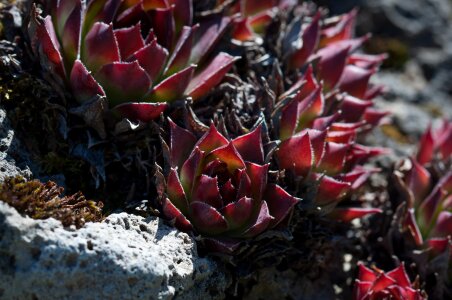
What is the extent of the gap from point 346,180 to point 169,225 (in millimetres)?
1021

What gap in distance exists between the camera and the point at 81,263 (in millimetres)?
2225

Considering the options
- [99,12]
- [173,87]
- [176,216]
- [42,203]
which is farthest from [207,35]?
[42,203]

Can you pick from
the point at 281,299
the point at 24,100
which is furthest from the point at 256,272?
the point at 24,100

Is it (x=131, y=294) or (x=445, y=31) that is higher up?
(x=131, y=294)

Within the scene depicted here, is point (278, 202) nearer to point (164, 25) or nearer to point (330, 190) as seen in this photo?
point (330, 190)

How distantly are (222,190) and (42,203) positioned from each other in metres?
0.78

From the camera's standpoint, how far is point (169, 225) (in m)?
2.62

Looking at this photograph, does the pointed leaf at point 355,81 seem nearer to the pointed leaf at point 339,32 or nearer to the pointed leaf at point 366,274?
the pointed leaf at point 339,32

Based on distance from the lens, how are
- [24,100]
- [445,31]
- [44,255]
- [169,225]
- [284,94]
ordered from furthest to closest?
[445,31] → [284,94] → [24,100] → [169,225] → [44,255]

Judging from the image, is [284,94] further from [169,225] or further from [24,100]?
[24,100]

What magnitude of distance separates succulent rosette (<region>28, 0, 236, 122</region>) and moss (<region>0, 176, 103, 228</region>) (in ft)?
1.72

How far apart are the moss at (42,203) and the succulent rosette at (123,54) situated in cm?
53

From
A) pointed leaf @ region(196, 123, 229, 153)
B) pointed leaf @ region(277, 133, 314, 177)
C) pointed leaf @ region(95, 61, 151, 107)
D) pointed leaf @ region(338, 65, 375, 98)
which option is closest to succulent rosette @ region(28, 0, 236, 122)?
pointed leaf @ region(95, 61, 151, 107)

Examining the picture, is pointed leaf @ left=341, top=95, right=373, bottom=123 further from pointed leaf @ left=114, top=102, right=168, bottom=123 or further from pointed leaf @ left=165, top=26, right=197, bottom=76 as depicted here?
pointed leaf @ left=114, top=102, right=168, bottom=123
